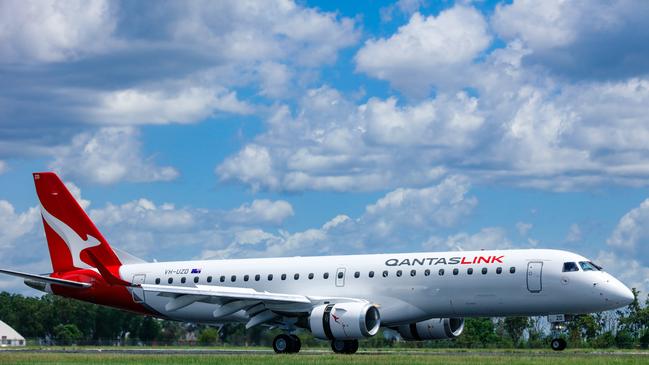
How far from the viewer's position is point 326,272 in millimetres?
54250

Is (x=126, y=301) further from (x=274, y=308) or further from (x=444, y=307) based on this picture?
(x=444, y=307)

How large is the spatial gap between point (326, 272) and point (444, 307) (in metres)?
6.56

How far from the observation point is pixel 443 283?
5038 centimetres

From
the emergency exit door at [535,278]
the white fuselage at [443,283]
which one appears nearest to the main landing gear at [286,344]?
the white fuselage at [443,283]

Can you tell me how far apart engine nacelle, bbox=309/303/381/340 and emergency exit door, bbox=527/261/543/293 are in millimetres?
7021

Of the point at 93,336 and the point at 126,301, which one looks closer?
the point at 126,301

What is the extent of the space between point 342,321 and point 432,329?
7.49 m

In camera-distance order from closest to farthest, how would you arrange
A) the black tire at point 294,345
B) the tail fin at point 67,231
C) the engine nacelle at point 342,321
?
the engine nacelle at point 342,321, the black tire at point 294,345, the tail fin at point 67,231

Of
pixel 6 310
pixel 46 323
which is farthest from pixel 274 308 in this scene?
pixel 6 310

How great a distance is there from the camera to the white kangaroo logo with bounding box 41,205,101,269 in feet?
199

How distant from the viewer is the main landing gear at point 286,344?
51562mm

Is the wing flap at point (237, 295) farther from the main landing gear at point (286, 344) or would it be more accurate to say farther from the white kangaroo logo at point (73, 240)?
the white kangaroo logo at point (73, 240)

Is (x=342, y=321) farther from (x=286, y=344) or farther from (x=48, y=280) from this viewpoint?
(x=48, y=280)

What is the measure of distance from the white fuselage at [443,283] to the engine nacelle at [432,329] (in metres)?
3.15
